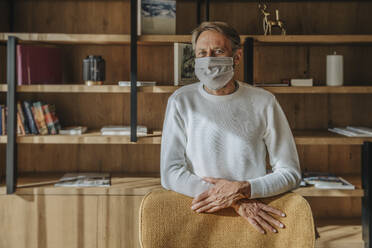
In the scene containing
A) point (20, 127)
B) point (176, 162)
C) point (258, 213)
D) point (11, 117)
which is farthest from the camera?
point (20, 127)

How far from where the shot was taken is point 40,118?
96.9 inches

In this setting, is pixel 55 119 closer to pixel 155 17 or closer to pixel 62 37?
pixel 62 37

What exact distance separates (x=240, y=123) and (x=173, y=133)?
26 centimetres

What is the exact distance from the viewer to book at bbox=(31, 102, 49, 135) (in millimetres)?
2451

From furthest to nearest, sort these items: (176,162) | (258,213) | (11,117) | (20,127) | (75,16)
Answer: (75,16) → (20,127) → (11,117) → (176,162) → (258,213)

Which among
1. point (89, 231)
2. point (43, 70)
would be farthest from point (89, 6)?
point (89, 231)

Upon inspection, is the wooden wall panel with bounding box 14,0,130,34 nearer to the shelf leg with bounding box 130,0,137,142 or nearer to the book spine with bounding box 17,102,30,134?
the shelf leg with bounding box 130,0,137,142

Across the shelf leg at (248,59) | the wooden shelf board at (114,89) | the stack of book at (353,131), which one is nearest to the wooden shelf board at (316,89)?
the wooden shelf board at (114,89)

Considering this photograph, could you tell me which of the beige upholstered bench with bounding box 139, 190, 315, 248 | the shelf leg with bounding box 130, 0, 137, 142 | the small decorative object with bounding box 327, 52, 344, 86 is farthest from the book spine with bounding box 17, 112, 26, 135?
the small decorative object with bounding box 327, 52, 344, 86

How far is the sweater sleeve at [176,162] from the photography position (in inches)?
58.3

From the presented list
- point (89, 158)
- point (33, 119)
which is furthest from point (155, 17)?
point (89, 158)

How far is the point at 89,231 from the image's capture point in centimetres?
240

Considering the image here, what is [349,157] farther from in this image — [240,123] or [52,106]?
[52,106]

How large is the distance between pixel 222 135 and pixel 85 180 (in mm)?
1250
